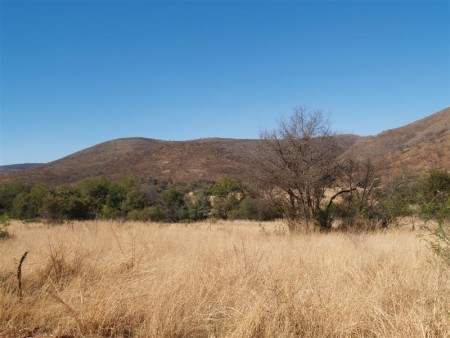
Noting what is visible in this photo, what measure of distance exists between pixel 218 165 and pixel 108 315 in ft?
232

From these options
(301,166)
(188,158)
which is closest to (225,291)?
(301,166)

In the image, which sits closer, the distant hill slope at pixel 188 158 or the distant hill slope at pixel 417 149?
the distant hill slope at pixel 417 149

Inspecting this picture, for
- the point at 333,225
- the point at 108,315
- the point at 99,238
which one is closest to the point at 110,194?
the point at 333,225

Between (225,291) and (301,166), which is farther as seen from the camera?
(301,166)

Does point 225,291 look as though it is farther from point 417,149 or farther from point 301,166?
point 417,149

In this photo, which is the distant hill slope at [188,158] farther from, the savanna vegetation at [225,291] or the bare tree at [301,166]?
the savanna vegetation at [225,291]

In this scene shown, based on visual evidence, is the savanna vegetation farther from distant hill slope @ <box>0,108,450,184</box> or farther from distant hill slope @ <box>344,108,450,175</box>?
distant hill slope @ <box>0,108,450,184</box>

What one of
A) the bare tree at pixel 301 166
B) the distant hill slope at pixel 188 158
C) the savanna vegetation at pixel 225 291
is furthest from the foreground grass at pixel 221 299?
the distant hill slope at pixel 188 158

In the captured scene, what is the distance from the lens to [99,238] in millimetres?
8172

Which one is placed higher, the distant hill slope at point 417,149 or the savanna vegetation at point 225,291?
the distant hill slope at point 417,149

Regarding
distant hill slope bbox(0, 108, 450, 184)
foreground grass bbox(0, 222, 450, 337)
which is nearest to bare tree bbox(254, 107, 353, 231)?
foreground grass bbox(0, 222, 450, 337)

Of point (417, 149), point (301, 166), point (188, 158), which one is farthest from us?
point (188, 158)

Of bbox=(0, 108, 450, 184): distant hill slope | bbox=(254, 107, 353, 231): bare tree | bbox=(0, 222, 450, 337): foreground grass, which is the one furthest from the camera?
bbox=(0, 108, 450, 184): distant hill slope

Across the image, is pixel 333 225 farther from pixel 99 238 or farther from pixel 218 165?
pixel 218 165
